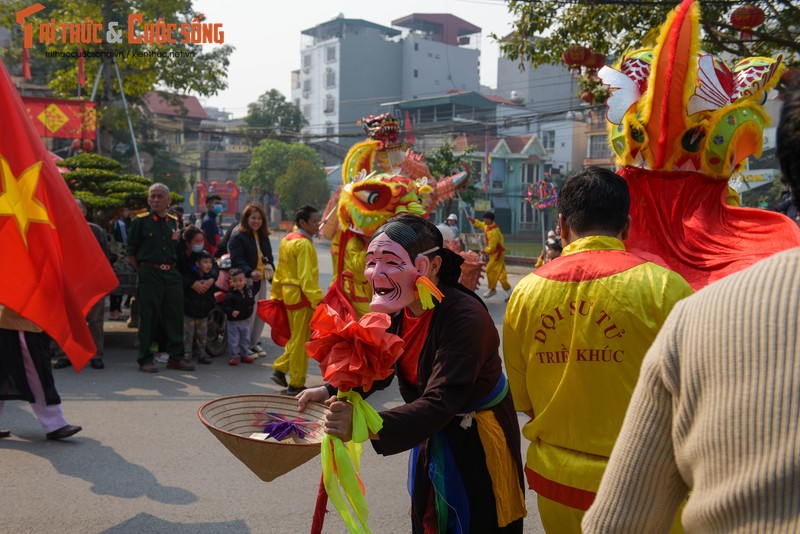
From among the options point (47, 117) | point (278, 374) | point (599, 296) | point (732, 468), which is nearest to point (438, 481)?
point (599, 296)

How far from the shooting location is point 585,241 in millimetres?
2564

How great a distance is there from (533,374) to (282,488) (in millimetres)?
2625

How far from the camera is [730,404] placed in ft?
3.91

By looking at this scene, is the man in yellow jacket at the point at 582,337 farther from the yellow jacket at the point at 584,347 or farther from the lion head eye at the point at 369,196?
the lion head eye at the point at 369,196

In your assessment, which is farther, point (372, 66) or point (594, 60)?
point (372, 66)

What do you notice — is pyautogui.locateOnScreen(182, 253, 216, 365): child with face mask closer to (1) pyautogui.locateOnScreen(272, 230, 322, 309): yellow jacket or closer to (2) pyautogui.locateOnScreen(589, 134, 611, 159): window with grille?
(1) pyautogui.locateOnScreen(272, 230, 322, 309): yellow jacket

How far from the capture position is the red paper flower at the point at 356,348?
7.30ft

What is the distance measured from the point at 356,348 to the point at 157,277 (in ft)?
19.9

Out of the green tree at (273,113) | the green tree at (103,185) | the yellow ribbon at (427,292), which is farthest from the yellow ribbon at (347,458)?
the green tree at (273,113)

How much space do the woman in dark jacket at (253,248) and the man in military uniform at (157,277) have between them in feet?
2.45

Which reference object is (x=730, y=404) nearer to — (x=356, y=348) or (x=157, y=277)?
(x=356, y=348)

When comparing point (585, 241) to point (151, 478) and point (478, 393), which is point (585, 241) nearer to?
point (478, 393)

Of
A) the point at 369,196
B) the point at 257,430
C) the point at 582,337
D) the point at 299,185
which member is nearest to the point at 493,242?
the point at 369,196

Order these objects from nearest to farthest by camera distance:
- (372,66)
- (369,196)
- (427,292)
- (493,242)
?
(427,292) < (369,196) < (493,242) < (372,66)
